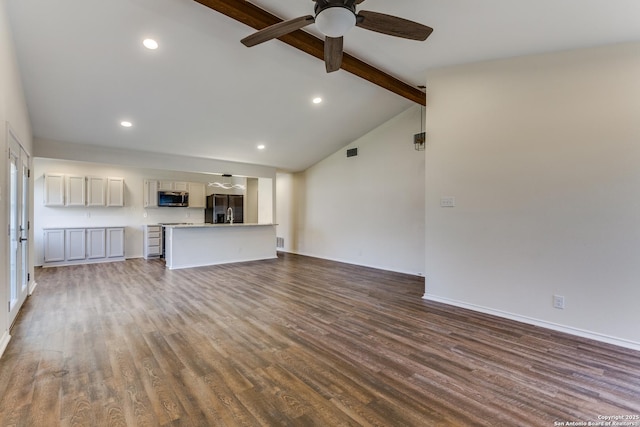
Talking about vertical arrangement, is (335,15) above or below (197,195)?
above

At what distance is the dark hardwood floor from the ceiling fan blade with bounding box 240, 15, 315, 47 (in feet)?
8.50

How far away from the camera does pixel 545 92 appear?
3.14 meters

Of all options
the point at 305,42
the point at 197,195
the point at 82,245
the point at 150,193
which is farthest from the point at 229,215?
the point at 305,42

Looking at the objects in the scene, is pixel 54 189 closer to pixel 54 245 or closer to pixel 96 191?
pixel 96 191

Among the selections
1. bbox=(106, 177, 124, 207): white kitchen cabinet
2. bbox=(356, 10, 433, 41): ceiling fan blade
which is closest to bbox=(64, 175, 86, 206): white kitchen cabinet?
bbox=(106, 177, 124, 207): white kitchen cabinet

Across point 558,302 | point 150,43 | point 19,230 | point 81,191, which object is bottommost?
point 558,302

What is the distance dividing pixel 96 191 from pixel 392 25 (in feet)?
24.4

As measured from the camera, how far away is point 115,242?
7.08 metres

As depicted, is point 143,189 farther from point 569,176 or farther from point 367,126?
point 569,176

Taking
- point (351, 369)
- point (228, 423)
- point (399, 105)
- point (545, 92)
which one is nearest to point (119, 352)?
point (228, 423)

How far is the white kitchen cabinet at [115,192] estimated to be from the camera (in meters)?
7.06

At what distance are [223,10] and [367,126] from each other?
397 cm

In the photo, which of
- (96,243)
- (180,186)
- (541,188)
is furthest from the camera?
(180,186)

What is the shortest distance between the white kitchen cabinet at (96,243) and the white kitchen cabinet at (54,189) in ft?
2.77
